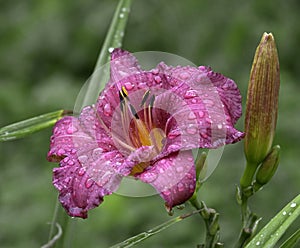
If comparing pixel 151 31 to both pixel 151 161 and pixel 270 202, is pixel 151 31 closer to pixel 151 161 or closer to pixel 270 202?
pixel 270 202

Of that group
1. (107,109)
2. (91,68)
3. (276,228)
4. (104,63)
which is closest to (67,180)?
(107,109)

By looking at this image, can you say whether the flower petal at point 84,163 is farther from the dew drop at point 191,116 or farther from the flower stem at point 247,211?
the flower stem at point 247,211

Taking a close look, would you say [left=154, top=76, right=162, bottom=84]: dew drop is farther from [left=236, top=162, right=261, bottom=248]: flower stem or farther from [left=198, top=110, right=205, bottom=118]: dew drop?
[left=236, top=162, right=261, bottom=248]: flower stem

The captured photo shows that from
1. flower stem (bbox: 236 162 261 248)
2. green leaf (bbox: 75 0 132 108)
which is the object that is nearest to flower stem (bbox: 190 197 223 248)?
flower stem (bbox: 236 162 261 248)

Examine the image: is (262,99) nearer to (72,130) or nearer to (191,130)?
(191,130)

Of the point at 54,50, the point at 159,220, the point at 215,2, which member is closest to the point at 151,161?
the point at 159,220
